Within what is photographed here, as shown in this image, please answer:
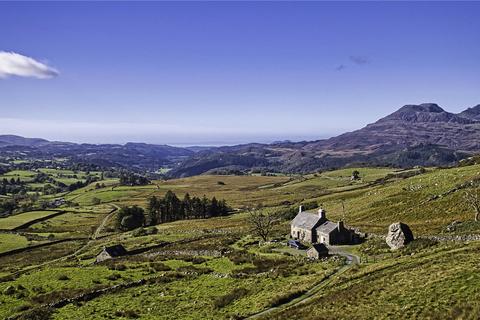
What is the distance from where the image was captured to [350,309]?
2838cm

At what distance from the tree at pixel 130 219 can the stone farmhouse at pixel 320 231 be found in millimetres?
60331

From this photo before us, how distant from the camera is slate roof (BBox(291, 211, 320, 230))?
69.6 m

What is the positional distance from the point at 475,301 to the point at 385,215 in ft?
200

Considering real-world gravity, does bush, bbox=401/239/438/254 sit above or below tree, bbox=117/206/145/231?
above

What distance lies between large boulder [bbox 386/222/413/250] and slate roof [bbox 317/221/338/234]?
Answer: 1320cm

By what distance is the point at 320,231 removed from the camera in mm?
67312

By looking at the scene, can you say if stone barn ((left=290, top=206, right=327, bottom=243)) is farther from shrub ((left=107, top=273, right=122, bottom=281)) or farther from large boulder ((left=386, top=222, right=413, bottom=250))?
shrub ((left=107, top=273, right=122, bottom=281))

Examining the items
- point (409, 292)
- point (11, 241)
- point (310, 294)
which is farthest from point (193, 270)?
point (11, 241)

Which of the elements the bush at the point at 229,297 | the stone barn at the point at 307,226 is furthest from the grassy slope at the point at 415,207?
the bush at the point at 229,297

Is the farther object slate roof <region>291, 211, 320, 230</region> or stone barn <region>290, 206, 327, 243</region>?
slate roof <region>291, 211, 320, 230</region>

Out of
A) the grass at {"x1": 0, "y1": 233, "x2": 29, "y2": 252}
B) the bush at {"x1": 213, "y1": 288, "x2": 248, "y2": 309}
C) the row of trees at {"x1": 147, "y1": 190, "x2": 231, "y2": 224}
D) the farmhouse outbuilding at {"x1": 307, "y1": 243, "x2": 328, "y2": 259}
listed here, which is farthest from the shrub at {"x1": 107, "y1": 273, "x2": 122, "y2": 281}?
the row of trees at {"x1": 147, "y1": 190, "x2": 231, "y2": 224}

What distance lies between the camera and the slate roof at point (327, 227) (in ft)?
211

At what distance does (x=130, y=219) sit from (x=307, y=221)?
65496 mm

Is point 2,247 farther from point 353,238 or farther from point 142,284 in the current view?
point 353,238
